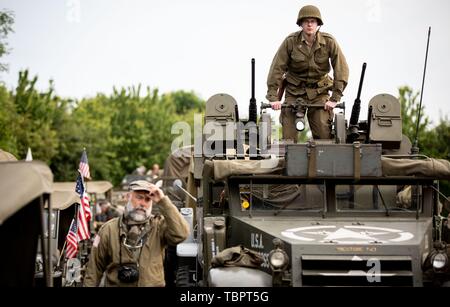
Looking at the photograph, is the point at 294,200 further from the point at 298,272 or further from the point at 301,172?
the point at 298,272

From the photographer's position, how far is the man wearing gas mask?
7.77m

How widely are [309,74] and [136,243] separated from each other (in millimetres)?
4577

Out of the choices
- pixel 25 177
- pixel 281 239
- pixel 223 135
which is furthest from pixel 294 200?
pixel 25 177

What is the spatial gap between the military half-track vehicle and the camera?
28.5 inches

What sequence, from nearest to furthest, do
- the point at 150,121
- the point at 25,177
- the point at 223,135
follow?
the point at 25,177
the point at 223,135
the point at 150,121

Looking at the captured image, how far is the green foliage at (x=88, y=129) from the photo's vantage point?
115 ft

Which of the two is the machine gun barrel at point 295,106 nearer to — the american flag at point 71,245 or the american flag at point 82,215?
the american flag at point 71,245

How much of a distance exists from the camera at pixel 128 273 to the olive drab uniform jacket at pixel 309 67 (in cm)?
442

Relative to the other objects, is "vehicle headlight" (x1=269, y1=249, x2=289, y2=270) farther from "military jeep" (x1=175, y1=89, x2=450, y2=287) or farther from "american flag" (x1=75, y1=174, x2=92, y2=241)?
"american flag" (x1=75, y1=174, x2=92, y2=241)

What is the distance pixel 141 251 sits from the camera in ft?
25.8

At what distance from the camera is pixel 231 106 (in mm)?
11469

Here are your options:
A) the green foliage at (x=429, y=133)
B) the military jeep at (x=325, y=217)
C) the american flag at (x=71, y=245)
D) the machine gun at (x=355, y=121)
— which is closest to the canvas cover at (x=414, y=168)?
the military jeep at (x=325, y=217)

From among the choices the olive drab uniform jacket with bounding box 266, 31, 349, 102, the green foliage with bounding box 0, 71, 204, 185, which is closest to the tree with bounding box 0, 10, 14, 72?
the green foliage with bounding box 0, 71, 204, 185

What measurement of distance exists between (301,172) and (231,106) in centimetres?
249
